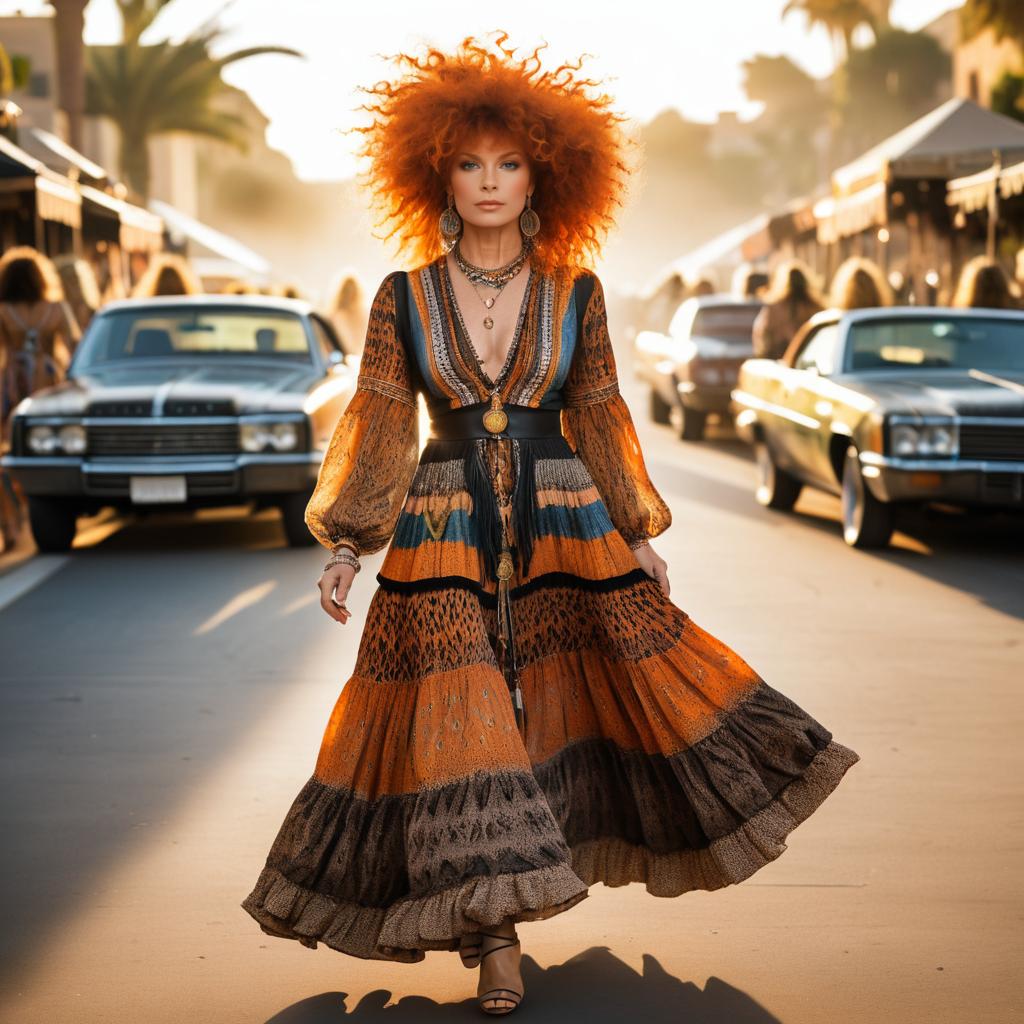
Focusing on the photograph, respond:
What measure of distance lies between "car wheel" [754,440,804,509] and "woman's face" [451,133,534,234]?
9.86 meters

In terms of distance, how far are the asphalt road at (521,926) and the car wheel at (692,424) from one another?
10283 mm

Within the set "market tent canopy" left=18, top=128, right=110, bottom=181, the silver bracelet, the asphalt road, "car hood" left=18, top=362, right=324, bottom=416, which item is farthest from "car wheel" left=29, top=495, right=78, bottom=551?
"market tent canopy" left=18, top=128, right=110, bottom=181

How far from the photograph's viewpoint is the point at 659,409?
79.3 ft

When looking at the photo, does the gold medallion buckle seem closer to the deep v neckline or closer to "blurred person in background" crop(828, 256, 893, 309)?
the deep v neckline

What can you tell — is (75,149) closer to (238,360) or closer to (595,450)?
(238,360)

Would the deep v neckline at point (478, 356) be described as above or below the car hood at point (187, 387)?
above

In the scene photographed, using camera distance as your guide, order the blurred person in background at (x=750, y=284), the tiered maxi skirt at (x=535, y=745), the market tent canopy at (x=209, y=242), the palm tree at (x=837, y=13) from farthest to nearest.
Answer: the palm tree at (x=837, y=13)
the market tent canopy at (x=209, y=242)
the blurred person in background at (x=750, y=284)
the tiered maxi skirt at (x=535, y=745)

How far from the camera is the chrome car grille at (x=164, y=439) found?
1201 cm

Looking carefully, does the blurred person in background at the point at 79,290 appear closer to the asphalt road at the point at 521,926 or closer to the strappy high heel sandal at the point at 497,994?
the asphalt road at the point at 521,926

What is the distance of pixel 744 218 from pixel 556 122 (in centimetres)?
14710

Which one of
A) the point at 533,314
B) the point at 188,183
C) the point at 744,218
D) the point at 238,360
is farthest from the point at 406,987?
the point at 744,218

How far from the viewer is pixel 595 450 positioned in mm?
4398

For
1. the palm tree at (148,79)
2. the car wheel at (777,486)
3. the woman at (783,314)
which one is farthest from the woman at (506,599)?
the palm tree at (148,79)

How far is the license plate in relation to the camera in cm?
1195
